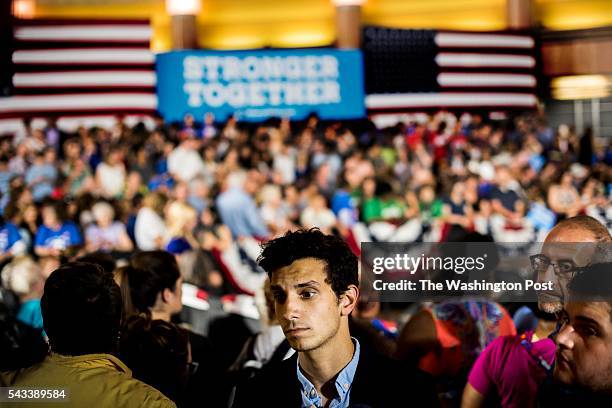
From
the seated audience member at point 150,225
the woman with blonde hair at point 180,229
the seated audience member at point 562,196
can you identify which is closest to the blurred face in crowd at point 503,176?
the seated audience member at point 562,196

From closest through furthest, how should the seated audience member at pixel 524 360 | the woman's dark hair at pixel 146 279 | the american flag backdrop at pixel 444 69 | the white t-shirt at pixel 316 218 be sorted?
the seated audience member at pixel 524 360, the woman's dark hair at pixel 146 279, the white t-shirt at pixel 316 218, the american flag backdrop at pixel 444 69

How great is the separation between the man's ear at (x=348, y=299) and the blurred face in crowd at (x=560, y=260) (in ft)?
1.88

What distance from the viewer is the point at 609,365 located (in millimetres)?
2295

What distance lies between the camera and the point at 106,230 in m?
9.08

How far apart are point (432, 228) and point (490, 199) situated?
1971 mm

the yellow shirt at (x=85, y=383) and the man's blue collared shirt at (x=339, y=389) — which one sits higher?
the yellow shirt at (x=85, y=383)

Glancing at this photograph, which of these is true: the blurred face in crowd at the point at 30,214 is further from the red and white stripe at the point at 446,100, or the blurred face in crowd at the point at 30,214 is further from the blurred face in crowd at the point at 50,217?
the red and white stripe at the point at 446,100

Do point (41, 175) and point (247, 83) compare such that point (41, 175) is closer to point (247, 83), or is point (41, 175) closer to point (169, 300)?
point (247, 83)

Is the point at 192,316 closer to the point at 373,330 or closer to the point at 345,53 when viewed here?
the point at 373,330

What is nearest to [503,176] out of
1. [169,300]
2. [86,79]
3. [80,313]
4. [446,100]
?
[446,100]

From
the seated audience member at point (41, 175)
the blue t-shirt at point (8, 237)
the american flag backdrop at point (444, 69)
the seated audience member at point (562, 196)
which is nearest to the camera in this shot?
the blue t-shirt at point (8, 237)

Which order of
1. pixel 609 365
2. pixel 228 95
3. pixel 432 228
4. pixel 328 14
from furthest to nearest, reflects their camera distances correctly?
pixel 328 14 < pixel 228 95 < pixel 432 228 < pixel 609 365

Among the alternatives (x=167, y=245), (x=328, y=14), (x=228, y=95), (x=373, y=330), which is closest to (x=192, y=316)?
(x=373, y=330)

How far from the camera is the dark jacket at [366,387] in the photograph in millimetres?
2494
